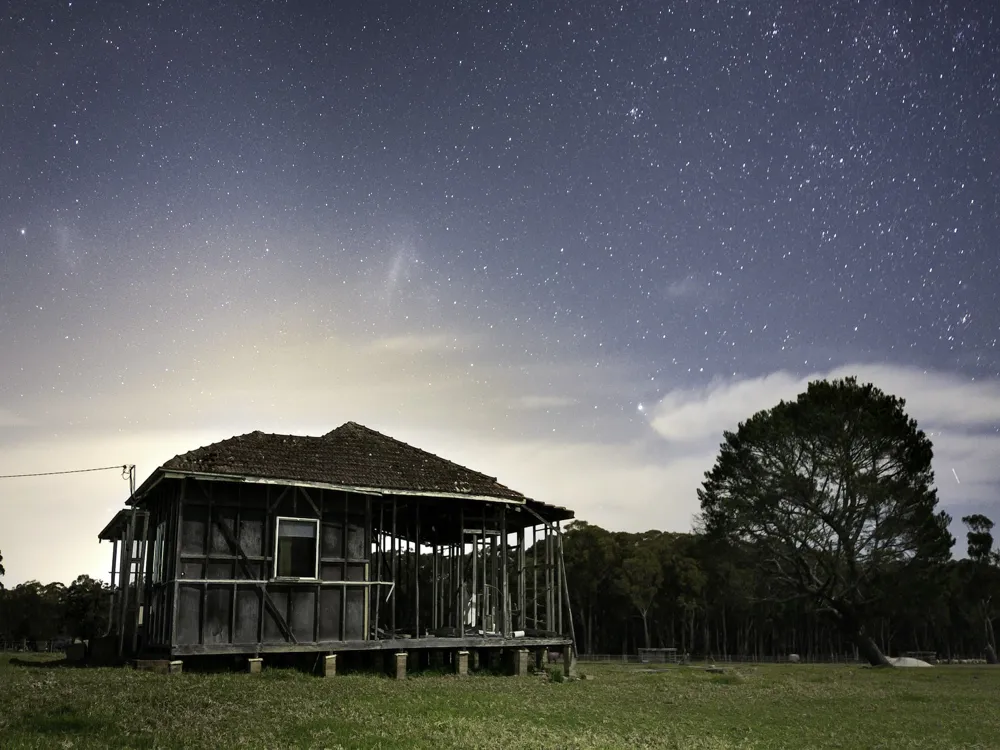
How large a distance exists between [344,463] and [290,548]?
8.74 ft

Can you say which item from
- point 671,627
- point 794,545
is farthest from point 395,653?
point 671,627

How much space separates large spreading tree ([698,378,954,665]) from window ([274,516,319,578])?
96.8 ft

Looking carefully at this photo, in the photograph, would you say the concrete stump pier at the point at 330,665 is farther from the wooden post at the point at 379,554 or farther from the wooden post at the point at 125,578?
the wooden post at the point at 125,578

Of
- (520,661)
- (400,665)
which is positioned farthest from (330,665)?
(520,661)

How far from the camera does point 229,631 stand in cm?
2125

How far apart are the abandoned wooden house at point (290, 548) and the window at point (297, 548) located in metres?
0.03

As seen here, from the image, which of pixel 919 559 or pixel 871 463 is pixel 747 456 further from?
pixel 919 559

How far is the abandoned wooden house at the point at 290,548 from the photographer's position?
69.5 feet

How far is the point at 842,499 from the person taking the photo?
148ft

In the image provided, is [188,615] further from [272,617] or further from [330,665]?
[330,665]

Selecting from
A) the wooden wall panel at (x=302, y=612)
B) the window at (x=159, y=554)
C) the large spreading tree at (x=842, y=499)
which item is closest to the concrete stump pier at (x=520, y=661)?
the wooden wall panel at (x=302, y=612)

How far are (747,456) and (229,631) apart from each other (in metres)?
32.3

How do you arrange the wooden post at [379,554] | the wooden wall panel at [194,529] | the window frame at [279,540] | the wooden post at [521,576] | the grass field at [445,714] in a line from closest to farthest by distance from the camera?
the grass field at [445,714]
the wooden wall panel at [194,529]
the window frame at [279,540]
the wooden post at [379,554]
the wooden post at [521,576]

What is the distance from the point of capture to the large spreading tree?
44.6m
